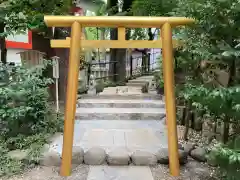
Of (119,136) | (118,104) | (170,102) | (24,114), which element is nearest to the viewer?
(170,102)

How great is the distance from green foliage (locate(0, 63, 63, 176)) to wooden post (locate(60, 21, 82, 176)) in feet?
1.79

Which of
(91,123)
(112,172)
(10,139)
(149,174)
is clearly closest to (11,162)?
(10,139)

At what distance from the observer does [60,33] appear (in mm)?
6895

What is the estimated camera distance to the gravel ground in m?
3.47

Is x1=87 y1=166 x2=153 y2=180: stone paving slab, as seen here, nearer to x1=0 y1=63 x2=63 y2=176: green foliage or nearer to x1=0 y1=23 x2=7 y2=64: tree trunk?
x1=0 y1=63 x2=63 y2=176: green foliage

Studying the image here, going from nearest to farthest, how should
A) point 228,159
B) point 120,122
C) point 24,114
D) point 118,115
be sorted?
point 228,159 → point 24,114 → point 120,122 → point 118,115

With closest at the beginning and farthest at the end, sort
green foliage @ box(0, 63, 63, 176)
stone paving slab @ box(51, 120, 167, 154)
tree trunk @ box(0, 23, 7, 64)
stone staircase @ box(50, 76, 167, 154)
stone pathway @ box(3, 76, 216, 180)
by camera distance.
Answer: stone pathway @ box(3, 76, 216, 180) → green foliage @ box(0, 63, 63, 176) → stone paving slab @ box(51, 120, 167, 154) → stone staircase @ box(50, 76, 167, 154) → tree trunk @ box(0, 23, 7, 64)

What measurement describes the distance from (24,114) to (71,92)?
51.6 inches

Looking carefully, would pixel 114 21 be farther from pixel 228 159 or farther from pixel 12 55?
pixel 12 55

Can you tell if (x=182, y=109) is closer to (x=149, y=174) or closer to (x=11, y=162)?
(x=149, y=174)

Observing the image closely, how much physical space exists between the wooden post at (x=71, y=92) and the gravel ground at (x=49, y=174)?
0.33ft

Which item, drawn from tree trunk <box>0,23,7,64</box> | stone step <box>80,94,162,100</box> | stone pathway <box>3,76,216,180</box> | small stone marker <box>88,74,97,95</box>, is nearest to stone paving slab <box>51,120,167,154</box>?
stone pathway <box>3,76,216,180</box>

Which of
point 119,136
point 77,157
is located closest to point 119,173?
point 77,157

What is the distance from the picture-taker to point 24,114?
4.34 meters
